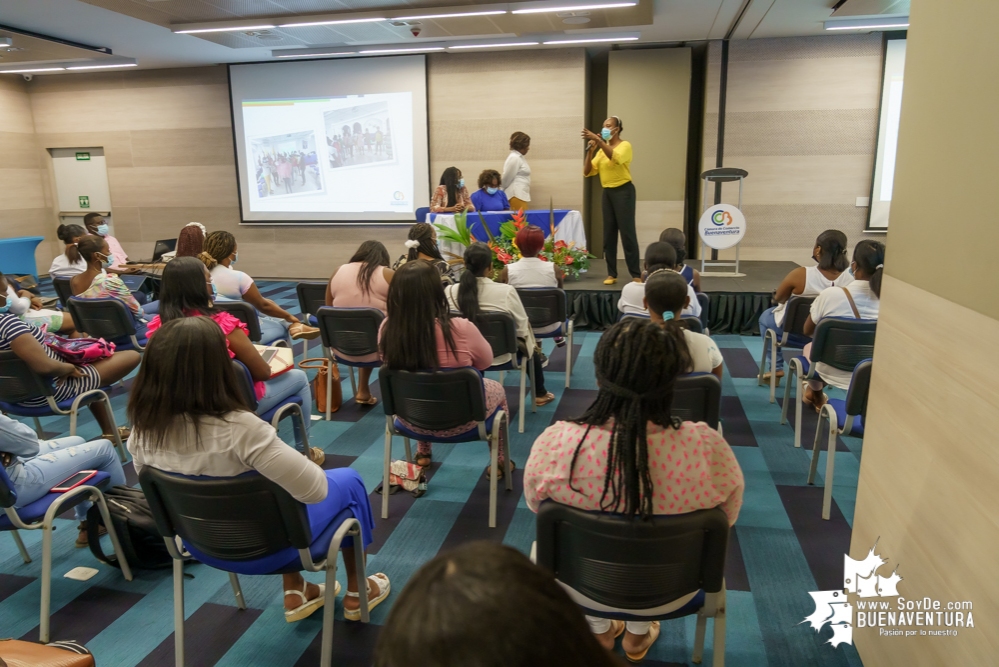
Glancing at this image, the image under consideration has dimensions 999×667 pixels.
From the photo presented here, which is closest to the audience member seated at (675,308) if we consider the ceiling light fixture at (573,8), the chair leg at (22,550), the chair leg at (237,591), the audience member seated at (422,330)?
the audience member seated at (422,330)

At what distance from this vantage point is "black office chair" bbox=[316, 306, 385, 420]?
3.67 meters

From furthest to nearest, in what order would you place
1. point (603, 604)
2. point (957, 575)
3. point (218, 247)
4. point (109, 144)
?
point (109, 144) → point (218, 247) → point (603, 604) → point (957, 575)

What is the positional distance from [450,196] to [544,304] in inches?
140

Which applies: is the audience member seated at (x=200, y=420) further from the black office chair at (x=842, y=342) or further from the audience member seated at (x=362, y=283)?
the black office chair at (x=842, y=342)

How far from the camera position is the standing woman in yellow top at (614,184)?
5754 mm

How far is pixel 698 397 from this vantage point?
101 inches

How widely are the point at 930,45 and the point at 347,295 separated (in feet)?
10.3

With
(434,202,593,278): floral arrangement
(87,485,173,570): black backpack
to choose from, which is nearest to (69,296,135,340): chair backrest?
(87,485,173,570): black backpack

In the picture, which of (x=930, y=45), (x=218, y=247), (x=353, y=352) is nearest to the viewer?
(x=930, y=45)

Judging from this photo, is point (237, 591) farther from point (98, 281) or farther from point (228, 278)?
point (98, 281)

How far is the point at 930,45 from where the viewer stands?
61.2 inches

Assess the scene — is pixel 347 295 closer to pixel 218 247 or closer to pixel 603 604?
pixel 218 247

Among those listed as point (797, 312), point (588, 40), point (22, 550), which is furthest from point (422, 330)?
point (588, 40)

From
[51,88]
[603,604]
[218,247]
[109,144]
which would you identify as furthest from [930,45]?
[51,88]
